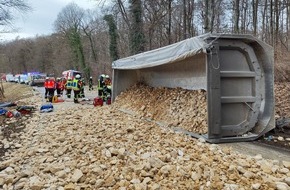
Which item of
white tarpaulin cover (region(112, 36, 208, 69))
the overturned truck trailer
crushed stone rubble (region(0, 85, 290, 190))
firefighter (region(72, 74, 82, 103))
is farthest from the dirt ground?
firefighter (region(72, 74, 82, 103))

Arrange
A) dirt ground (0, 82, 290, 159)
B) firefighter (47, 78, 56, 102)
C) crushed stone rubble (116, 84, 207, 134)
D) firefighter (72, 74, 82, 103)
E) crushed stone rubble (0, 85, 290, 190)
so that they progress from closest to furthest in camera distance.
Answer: crushed stone rubble (0, 85, 290, 190) → dirt ground (0, 82, 290, 159) → crushed stone rubble (116, 84, 207, 134) → firefighter (72, 74, 82, 103) → firefighter (47, 78, 56, 102)

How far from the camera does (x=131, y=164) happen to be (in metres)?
4.00

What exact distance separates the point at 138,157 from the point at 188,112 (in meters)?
2.42

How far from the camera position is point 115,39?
28.8 metres

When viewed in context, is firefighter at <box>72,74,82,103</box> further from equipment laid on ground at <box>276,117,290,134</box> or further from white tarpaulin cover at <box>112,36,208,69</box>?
equipment laid on ground at <box>276,117,290,134</box>

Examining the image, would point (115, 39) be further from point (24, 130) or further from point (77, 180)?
point (77, 180)

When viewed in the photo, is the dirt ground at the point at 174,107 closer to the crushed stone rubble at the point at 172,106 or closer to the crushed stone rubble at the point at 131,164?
the crushed stone rubble at the point at 172,106

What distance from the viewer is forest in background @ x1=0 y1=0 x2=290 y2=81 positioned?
1742 centimetres

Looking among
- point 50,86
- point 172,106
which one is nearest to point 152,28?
point 50,86

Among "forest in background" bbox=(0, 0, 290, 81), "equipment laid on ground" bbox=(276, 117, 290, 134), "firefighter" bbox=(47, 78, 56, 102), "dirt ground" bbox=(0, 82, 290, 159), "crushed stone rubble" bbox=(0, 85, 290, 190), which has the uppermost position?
"forest in background" bbox=(0, 0, 290, 81)

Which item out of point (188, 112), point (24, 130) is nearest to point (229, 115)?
point (188, 112)

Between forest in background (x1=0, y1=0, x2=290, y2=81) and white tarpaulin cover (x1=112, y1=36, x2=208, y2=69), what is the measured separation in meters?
7.96

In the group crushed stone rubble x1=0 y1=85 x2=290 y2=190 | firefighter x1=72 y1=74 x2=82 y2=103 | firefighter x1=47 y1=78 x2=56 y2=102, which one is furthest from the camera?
firefighter x1=47 y1=78 x2=56 y2=102

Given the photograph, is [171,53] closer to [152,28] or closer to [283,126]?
[283,126]
